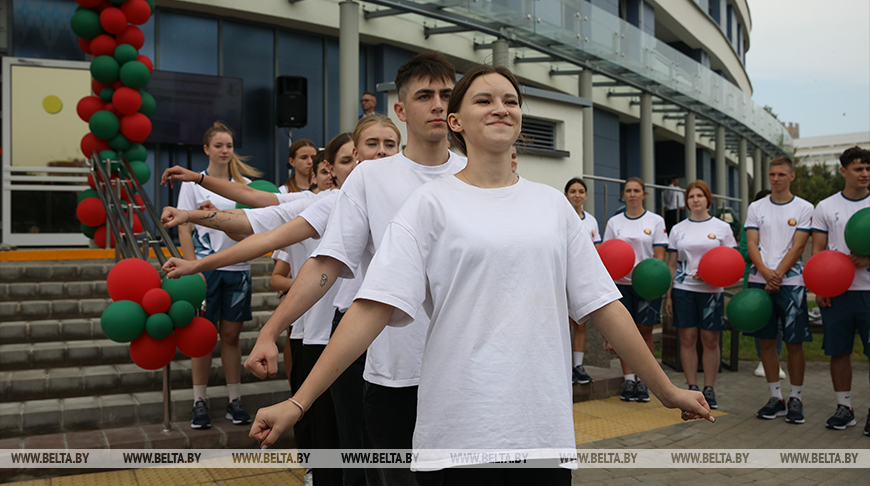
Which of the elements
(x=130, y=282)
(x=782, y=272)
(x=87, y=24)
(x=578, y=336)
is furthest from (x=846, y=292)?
(x=87, y=24)

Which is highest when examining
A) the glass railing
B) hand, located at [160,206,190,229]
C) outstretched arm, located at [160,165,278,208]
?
the glass railing

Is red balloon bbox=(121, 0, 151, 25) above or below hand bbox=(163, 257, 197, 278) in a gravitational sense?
above

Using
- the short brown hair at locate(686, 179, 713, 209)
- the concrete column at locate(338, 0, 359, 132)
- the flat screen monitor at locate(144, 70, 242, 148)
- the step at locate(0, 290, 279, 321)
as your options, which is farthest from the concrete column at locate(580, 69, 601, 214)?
the step at locate(0, 290, 279, 321)

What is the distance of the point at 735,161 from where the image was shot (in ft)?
118

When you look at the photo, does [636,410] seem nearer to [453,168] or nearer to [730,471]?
[730,471]

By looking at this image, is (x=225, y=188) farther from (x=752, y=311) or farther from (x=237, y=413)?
(x=752, y=311)

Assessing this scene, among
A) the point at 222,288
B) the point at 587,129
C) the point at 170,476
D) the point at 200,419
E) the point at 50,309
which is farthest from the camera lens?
Result: the point at 587,129

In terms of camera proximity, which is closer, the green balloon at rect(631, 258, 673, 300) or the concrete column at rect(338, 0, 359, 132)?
the green balloon at rect(631, 258, 673, 300)

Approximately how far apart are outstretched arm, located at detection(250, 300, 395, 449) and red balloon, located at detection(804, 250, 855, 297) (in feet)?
15.2

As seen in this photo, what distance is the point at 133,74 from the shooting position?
7.06 meters

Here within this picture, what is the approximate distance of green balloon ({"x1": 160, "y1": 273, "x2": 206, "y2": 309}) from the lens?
411 centimetres

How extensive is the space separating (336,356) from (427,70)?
4.09ft

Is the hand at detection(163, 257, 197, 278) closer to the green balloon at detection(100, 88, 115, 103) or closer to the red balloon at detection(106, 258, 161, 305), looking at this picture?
the red balloon at detection(106, 258, 161, 305)

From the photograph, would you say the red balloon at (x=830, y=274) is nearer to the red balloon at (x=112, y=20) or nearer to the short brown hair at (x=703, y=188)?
the short brown hair at (x=703, y=188)
